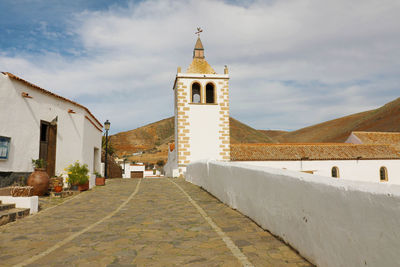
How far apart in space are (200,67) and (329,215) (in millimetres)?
21060

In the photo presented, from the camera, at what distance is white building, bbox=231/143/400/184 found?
26.9m

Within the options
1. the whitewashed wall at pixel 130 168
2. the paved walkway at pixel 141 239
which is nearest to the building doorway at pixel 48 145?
the paved walkway at pixel 141 239

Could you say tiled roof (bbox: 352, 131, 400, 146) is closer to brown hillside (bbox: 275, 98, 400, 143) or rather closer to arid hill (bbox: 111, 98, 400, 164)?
arid hill (bbox: 111, 98, 400, 164)

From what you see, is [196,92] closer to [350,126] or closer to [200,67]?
[200,67]

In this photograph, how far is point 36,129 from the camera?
11.5 metres

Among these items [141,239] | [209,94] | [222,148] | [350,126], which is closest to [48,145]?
[141,239]

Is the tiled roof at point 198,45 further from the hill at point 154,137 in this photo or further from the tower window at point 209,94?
the hill at point 154,137

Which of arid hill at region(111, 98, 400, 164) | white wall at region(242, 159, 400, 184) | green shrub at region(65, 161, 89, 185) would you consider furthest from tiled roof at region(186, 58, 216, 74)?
arid hill at region(111, 98, 400, 164)

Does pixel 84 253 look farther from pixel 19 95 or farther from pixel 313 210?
pixel 19 95

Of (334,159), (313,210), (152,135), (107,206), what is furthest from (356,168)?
(152,135)

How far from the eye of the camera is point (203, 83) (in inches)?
911

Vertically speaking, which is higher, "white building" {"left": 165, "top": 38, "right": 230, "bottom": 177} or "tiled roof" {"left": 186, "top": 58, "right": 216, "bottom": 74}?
"tiled roof" {"left": 186, "top": 58, "right": 216, "bottom": 74}

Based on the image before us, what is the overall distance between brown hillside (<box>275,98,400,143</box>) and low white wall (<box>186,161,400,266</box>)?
279ft

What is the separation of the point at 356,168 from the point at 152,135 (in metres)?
96.4
